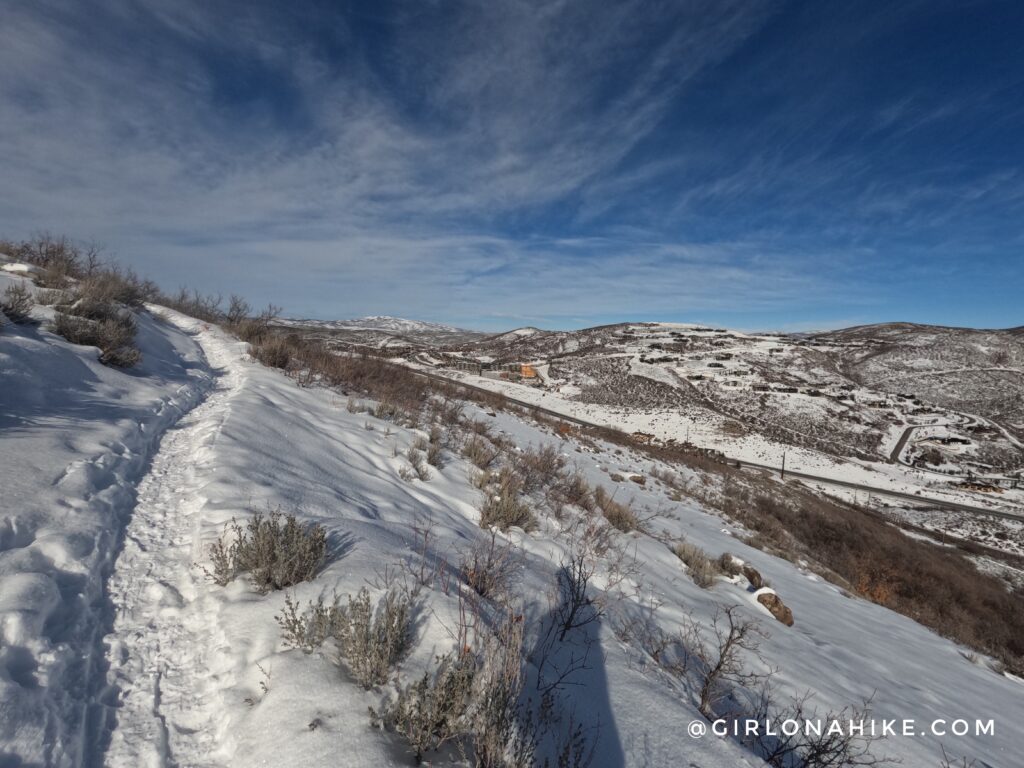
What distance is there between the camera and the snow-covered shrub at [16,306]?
18.0 ft

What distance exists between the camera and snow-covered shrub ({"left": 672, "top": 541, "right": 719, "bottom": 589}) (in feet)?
20.6

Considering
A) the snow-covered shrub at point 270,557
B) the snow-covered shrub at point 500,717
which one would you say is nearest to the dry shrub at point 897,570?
the snow-covered shrub at point 500,717

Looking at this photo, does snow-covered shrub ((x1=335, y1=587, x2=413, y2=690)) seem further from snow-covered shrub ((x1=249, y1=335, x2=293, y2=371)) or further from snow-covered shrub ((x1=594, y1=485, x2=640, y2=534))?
snow-covered shrub ((x1=249, y1=335, x2=293, y2=371))

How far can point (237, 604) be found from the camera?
2.54 metres

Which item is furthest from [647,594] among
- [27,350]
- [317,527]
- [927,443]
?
[927,443]

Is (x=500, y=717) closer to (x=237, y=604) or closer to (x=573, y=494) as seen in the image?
(x=237, y=604)

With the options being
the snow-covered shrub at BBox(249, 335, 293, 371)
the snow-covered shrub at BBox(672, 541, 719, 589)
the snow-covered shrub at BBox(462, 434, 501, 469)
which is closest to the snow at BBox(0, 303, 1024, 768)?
the snow-covered shrub at BBox(672, 541, 719, 589)

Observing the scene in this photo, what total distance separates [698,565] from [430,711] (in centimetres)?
591

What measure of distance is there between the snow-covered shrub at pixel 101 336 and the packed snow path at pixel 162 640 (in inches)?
137

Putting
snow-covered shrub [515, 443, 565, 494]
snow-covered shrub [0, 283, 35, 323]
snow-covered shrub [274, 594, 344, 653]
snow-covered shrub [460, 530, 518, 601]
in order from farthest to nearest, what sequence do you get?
1. snow-covered shrub [515, 443, 565, 494]
2. snow-covered shrub [0, 283, 35, 323]
3. snow-covered shrub [460, 530, 518, 601]
4. snow-covered shrub [274, 594, 344, 653]

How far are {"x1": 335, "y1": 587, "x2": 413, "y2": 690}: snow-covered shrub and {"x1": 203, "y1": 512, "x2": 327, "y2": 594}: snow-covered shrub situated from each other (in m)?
0.53

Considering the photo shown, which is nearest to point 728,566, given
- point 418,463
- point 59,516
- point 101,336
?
point 418,463

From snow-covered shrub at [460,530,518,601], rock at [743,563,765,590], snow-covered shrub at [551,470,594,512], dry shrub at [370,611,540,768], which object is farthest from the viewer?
snow-covered shrub at [551,470,594,512]

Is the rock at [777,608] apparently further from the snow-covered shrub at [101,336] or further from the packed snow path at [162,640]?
the snow-covered shrub at [101,336]
